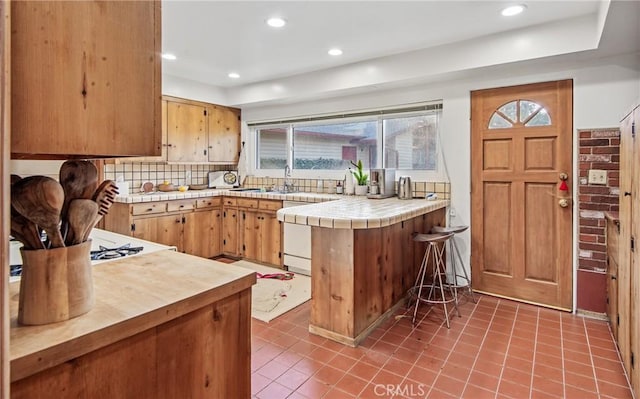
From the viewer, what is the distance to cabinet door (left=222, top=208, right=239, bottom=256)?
4.81 meters

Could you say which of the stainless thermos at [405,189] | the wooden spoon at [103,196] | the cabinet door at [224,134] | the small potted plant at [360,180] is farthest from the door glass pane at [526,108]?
the cabinet door at [224,134]

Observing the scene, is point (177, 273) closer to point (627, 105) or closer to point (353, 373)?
point (353, 373)

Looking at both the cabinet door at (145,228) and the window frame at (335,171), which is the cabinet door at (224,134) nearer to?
the window frame at (335,171)

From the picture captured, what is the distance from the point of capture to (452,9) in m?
2.64

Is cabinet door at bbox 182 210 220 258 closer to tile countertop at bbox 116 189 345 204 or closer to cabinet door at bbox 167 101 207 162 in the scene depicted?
tile countertop at bbox 116 189 345 204

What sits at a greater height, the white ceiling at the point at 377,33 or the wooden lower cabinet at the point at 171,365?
the white ceiling at the point at 377,33

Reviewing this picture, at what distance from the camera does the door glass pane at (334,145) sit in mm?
4375

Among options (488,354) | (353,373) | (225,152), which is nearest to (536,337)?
(488,354)

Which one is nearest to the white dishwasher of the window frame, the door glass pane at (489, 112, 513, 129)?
the window frame

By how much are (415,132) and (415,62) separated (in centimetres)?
79

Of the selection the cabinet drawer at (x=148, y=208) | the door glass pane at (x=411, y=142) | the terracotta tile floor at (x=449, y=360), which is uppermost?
the door glass pane at (x=411, y=142)

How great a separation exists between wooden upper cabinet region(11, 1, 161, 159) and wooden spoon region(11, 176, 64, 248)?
0.08 meters

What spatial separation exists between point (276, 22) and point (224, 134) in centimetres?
261

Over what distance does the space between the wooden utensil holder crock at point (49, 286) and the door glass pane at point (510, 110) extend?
3.50 metres
